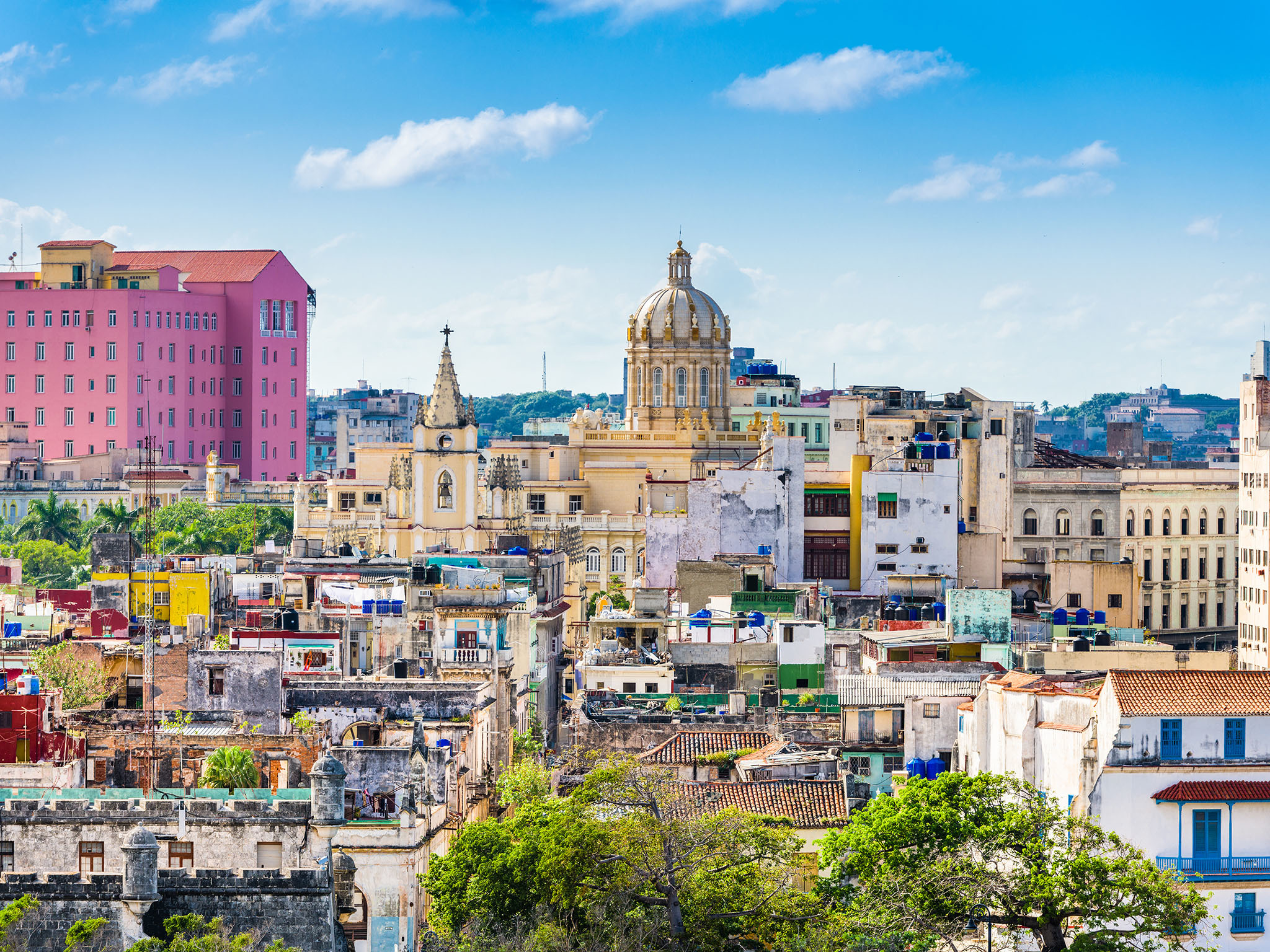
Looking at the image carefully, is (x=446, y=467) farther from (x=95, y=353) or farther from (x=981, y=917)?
(x=981, y=917)

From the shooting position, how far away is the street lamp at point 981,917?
40.3 metres

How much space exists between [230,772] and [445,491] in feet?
246

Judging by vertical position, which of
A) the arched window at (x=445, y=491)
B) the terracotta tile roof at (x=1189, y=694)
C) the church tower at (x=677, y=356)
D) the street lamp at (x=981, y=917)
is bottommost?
the street lamp at (x=981, y=917)

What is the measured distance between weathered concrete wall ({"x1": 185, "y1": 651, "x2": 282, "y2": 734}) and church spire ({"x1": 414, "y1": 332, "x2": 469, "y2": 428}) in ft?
218

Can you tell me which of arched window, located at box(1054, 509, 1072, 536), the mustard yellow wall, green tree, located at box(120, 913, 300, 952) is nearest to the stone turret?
green tree, located at box(120, 913, 300, 952)

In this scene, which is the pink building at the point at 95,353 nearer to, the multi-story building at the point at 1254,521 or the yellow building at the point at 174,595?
the multi-story building at the point at 1254,521

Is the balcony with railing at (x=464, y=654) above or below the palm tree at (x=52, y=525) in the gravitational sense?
below

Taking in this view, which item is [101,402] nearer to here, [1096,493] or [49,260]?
[49,260]

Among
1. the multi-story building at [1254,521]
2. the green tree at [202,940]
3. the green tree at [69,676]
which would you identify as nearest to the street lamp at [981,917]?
the green tree at [202,940]

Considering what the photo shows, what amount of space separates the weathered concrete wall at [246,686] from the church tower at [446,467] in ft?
199

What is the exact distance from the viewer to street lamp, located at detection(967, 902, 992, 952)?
132ft

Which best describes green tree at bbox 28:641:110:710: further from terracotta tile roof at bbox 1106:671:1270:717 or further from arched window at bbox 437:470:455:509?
arched window at bbox 437:470:455:509

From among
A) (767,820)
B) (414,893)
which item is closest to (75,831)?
(414,893)

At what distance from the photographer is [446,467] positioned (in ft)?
414
